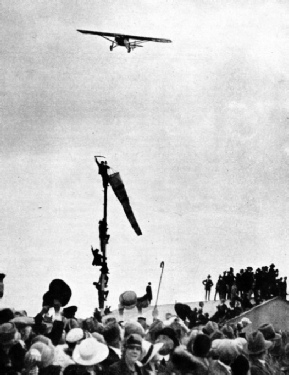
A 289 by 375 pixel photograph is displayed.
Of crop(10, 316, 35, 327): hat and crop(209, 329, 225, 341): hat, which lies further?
crop(10, 316, 35, 327): hat

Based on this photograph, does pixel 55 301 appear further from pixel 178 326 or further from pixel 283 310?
pixel 283 310

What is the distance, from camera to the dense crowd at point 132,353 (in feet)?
20.3

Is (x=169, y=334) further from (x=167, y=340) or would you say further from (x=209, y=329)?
(x=209, y=329)

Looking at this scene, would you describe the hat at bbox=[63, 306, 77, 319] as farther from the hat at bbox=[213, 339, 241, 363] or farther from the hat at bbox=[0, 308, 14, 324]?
the hat at bbox=[213, 339, 241, 363]

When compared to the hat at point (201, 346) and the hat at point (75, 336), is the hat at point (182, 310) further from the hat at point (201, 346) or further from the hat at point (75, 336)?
the hat at point (201, 346)

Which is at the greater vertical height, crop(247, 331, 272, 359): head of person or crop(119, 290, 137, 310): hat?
crop(119, 290, 137, 310): hat

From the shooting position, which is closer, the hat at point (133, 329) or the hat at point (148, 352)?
the hat at point (148, 352)

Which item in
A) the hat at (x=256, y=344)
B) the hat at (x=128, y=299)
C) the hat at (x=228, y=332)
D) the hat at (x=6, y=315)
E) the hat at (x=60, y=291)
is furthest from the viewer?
the hat at (x=128, y=299)

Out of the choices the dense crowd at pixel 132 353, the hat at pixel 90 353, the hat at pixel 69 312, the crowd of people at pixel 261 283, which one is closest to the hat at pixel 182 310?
the hat at pixel 69 312

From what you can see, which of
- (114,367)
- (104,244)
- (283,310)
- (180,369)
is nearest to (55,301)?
(114,367)

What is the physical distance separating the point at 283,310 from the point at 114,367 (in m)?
15.9

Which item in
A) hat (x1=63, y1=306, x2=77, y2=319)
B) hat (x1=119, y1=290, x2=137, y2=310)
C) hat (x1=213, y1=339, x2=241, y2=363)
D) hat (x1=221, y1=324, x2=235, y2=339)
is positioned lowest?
hat (x1=213, y1=339, x2=241, y2=363)

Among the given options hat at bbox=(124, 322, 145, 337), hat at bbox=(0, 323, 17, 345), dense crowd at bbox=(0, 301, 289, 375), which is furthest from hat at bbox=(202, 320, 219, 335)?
hat at bbox=(0, 323, 17, 345)

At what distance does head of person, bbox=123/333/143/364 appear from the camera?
6477 mm
